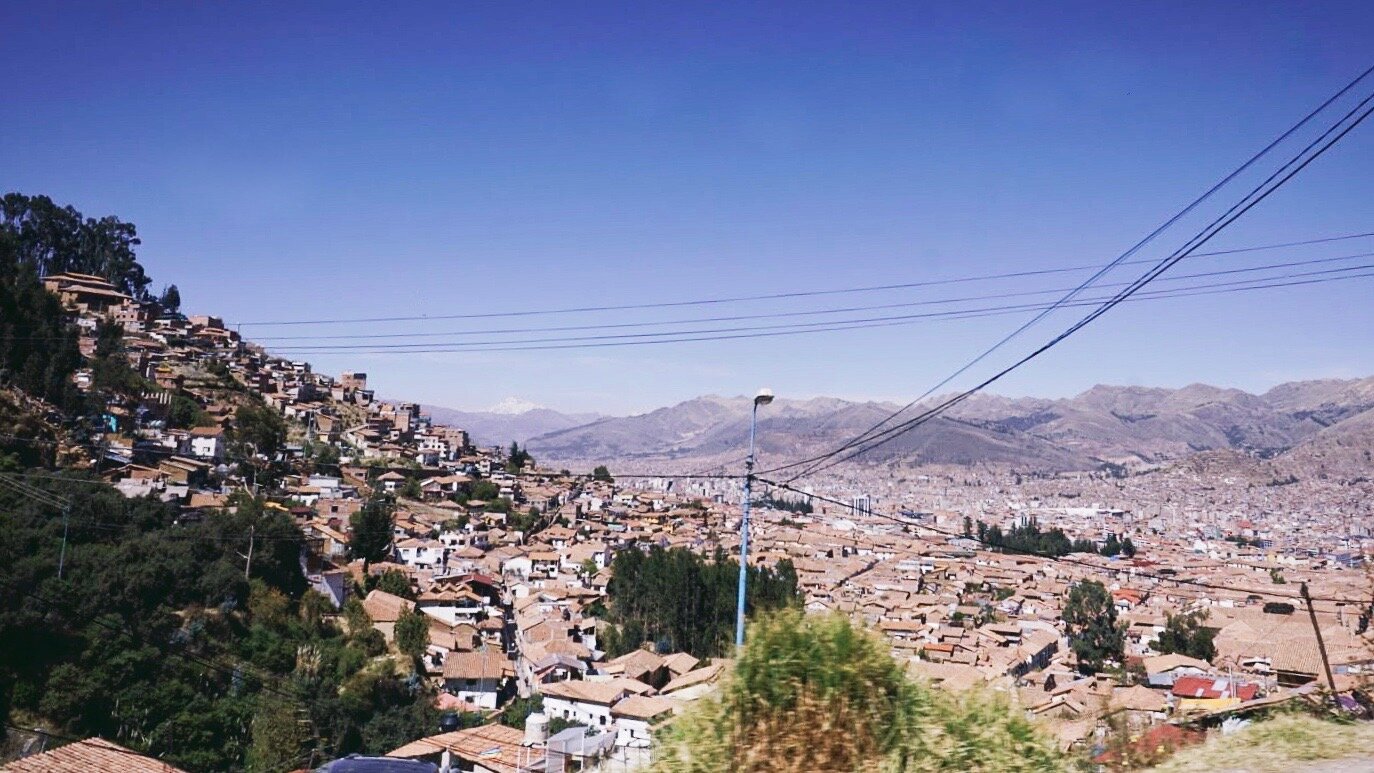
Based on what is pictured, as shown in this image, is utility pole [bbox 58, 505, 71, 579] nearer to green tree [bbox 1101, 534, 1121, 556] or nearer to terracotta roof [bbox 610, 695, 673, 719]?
terracotta roof [bbox 610, 695, 673, 719]

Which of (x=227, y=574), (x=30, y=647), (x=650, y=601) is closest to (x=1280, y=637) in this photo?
(x=650, y=601)

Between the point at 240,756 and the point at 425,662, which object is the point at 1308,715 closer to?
the point at 240,756

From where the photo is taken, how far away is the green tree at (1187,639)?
95.6 ft

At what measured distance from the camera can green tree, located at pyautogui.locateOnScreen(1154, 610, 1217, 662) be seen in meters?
29.1

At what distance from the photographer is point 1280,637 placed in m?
28.0

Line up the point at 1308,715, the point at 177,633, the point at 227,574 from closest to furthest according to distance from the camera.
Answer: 1. the point at 1308,715
2. the point at 177,633
3. the point at 227,574

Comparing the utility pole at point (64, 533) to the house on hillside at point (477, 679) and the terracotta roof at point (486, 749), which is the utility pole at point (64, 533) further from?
the terracotta roof at point (486, 749)

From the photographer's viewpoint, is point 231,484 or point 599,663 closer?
point 599,663

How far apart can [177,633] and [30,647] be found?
3.60m

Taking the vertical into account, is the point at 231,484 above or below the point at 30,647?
above

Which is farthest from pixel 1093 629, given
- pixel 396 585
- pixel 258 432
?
pixel 258 432

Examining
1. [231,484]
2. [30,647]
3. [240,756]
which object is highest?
[231,484]

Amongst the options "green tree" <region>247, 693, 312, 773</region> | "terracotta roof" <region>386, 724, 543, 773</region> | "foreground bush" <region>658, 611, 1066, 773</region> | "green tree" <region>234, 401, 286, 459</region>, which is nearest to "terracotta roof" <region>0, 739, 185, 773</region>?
"terracotta roof" <region>386, 724, 543, 773</region>

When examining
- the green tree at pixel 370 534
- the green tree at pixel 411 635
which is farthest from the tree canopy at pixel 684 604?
the green tree at pixel 370 534
